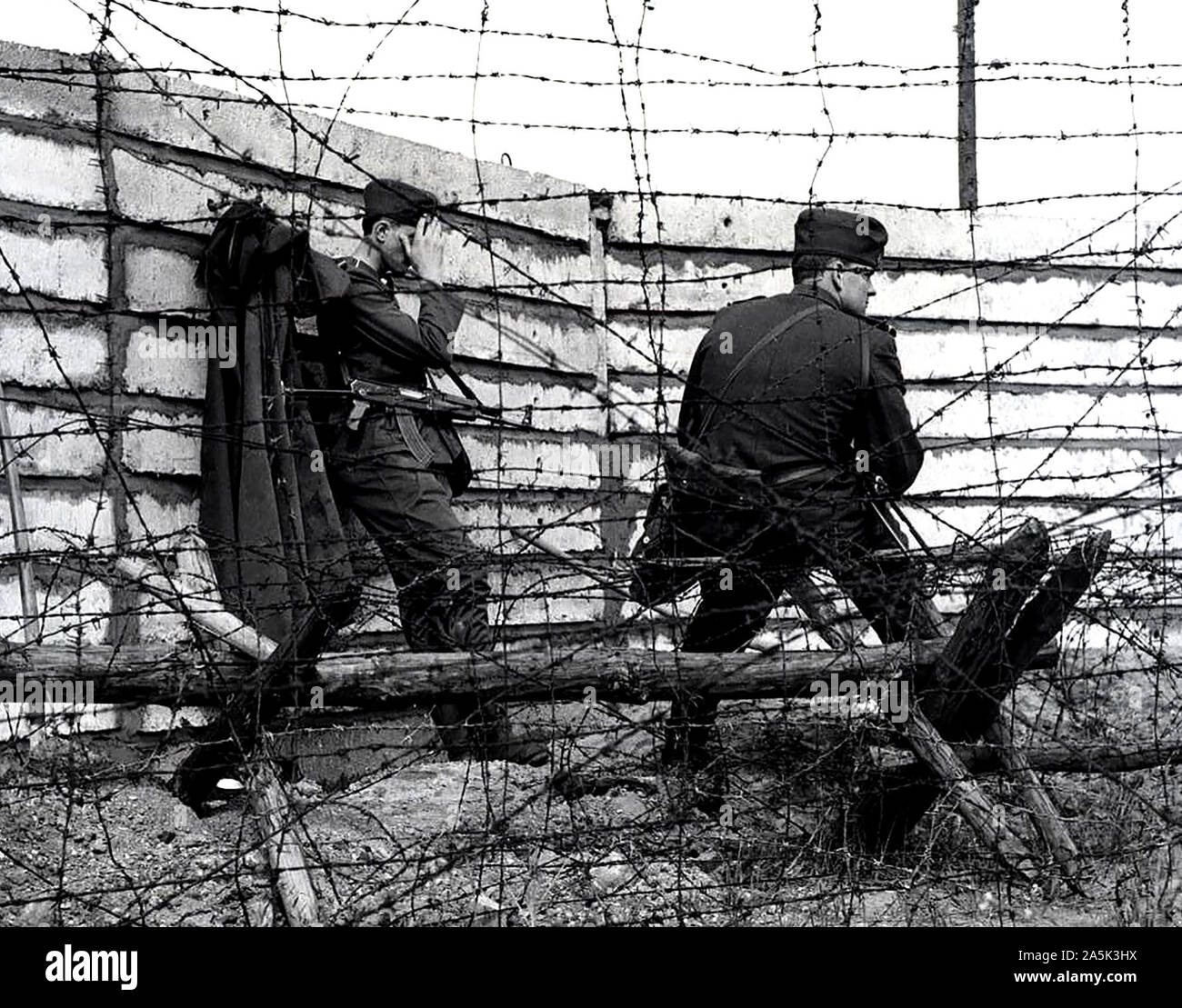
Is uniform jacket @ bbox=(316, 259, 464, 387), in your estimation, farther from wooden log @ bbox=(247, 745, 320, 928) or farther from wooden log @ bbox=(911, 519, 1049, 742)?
wooden log @ bbox=(911, 519, 1049, 742)

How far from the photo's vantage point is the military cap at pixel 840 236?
21.5 ft

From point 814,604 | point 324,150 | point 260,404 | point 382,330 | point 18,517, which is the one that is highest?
point 324,150

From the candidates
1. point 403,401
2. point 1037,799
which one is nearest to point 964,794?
point 1037,799

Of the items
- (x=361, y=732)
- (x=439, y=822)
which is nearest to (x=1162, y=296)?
(x=361, y=732)

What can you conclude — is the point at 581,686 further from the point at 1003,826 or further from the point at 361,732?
the point at 361,732

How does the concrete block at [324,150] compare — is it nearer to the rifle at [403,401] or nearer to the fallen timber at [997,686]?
the rifle at [403,401]

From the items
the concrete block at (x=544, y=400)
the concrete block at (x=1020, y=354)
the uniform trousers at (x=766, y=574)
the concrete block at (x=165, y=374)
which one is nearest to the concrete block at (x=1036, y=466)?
the concrete block at (x=1020, y=354)

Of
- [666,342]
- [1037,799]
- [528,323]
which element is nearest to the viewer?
[1037,799]

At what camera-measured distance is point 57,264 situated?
6.01m

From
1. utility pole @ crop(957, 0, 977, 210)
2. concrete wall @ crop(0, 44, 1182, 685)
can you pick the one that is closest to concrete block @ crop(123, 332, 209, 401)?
concrete wall @ crop(0, 44, 1182, 685)

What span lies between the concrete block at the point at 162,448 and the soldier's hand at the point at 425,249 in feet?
3.27

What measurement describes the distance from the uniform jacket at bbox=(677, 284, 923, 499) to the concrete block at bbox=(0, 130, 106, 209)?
2.19 m

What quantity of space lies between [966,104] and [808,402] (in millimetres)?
3886

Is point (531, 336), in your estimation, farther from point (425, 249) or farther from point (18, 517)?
point (18, 517)
